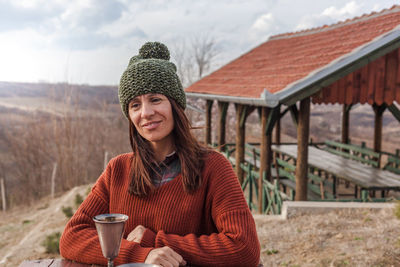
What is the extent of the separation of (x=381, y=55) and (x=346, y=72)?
62cm

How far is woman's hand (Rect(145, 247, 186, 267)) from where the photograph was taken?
1646 mm

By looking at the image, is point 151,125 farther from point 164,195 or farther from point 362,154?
point 362,154

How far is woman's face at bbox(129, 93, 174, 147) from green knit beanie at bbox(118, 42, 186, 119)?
0.12ft

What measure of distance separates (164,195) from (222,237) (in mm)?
355

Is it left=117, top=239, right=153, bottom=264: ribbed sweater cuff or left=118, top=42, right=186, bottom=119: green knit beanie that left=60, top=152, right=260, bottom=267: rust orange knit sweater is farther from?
left=118, top=42, right=186, bottom=119: green knit beanie

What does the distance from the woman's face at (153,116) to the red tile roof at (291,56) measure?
444cm

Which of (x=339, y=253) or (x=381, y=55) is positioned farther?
(x=381, y=55)

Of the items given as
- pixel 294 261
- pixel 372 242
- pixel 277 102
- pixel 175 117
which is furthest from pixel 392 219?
pixel 175 117

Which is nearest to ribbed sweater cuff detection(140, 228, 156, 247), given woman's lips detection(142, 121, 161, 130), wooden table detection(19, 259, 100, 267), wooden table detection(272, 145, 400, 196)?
wooden table detection(19, 259, 100, 267)

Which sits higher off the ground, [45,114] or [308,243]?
[45,114]

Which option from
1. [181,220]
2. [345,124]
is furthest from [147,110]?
[345,124]

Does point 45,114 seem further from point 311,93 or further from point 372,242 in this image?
point 372,242

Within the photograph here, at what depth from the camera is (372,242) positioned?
473 cm

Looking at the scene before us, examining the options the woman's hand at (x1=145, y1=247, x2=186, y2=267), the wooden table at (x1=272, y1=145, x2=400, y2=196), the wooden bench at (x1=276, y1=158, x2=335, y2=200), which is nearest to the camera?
the woman's hand at (x1=145, y1=247, x2=186, y2=267)
